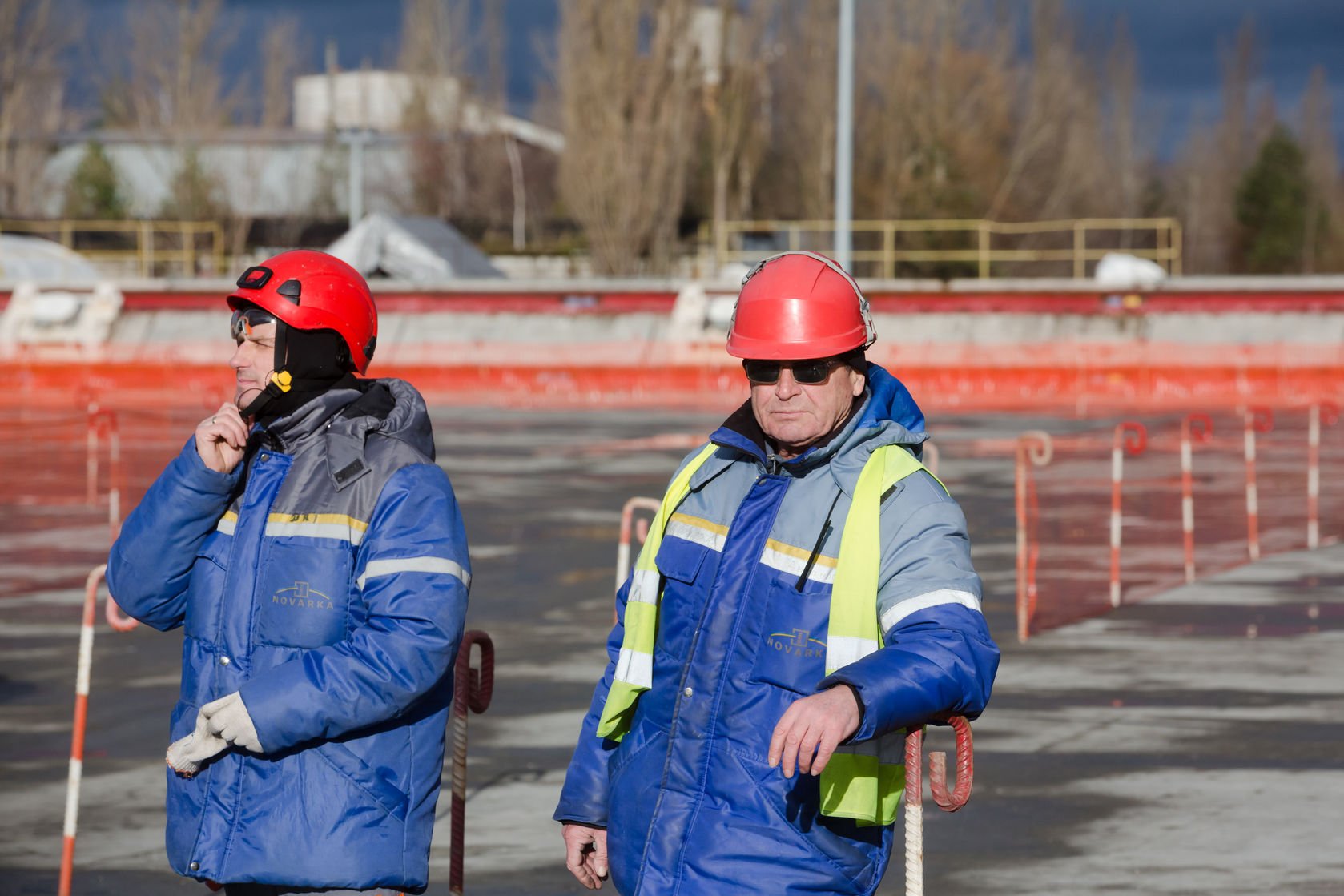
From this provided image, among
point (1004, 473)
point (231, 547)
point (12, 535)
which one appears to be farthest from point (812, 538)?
point (1004, 473)

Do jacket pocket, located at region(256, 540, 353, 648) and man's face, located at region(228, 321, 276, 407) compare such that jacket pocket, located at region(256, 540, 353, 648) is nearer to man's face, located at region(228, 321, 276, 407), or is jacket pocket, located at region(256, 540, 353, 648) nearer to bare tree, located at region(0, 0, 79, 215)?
man's face, located at region(228, 321, 276, 407)

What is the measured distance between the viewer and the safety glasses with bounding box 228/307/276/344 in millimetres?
3877

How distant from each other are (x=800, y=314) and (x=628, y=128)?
3933 centimetres

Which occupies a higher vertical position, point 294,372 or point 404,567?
point 294,372

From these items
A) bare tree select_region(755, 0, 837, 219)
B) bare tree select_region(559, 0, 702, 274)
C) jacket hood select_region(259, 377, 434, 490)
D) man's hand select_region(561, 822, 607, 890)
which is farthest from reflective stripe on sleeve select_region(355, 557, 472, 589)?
bare tree select_region(755, 0, 837, 219)

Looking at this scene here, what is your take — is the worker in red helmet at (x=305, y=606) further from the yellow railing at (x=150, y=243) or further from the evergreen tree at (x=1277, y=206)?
the evergreen tree at (x=1277, y=206)

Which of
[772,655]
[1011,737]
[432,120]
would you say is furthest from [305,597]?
[432,120]

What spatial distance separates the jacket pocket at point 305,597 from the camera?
366cm

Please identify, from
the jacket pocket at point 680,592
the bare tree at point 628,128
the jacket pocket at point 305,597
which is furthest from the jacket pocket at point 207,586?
the bare tree at point 628,128

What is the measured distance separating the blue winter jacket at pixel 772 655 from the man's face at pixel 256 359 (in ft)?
3.54

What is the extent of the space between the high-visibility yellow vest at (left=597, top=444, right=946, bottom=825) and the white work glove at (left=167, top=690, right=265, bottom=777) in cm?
74

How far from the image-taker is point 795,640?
10.6 ft

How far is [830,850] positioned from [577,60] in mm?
40716

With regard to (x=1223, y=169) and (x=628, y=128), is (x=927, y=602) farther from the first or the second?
(x=1223, y=169)
